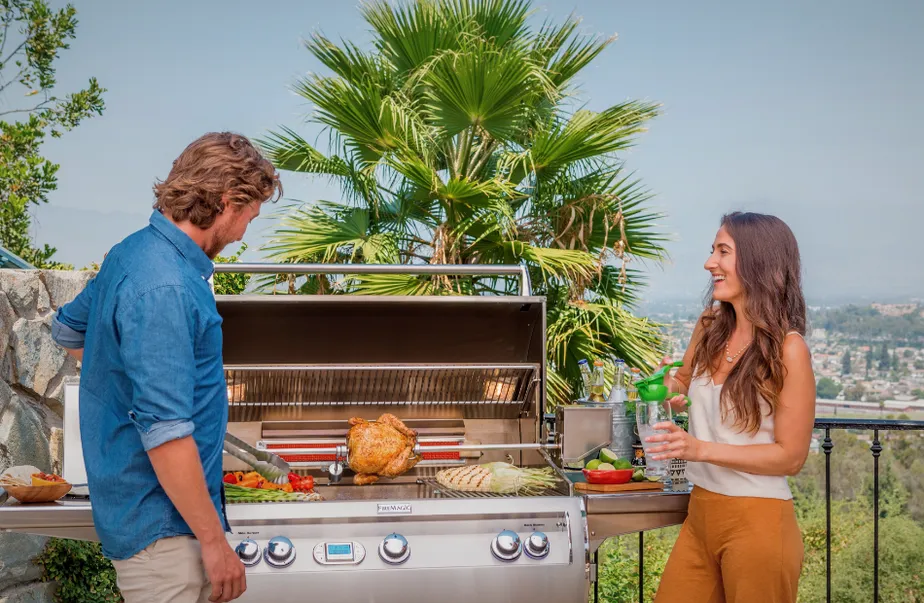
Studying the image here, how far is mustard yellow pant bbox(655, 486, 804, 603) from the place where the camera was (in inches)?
80.4

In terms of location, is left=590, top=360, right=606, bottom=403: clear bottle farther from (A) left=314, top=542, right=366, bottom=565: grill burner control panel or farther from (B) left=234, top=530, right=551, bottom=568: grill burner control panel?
(A) left=314, top=542, right=366, bottom=565: grill burner control panel

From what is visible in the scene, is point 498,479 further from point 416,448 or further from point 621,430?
point 621,430

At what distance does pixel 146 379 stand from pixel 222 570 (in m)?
0.41

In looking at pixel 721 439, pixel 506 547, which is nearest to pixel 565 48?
pixel 721 439

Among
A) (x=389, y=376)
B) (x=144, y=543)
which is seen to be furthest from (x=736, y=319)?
(x=144, y=543)

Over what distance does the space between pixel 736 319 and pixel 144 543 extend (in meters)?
1.64

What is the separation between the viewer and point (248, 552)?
2.25 m

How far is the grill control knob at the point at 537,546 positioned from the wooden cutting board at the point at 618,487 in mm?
258

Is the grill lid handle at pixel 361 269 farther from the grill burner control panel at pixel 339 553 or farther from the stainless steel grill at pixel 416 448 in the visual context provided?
the grill burner control panel at pixel 339 553

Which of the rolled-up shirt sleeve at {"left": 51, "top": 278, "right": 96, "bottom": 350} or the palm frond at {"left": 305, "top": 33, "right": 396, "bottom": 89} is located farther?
the palm frond at {"left": 305, "top": 33, "right": 396, "bottom": 89}

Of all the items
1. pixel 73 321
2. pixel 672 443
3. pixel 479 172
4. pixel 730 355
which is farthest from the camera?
pixel 479 172

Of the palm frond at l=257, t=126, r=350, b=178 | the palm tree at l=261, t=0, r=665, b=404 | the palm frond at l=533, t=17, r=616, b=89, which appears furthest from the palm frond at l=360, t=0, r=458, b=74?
the palm frond at l=257, t=126, r=350, b=178

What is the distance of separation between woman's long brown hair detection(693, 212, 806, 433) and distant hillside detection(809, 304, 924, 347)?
38.3ft

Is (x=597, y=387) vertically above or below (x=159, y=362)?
below
